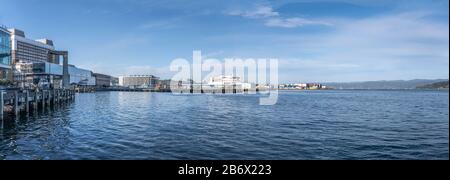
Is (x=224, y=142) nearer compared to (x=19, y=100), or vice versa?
(x=224, y=142)

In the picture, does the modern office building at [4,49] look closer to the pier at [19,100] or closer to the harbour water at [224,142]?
the pier at [19,100]

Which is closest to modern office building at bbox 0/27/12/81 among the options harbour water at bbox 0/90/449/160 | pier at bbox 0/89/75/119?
pier at bbox 0/89/75/119

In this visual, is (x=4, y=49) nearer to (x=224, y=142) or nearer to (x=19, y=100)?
(x=19, y=100)

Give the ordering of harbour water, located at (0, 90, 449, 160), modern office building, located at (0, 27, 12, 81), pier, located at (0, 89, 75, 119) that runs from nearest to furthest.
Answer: harbour water, located at (0, 90, 449, 160) < pier, located at (0, 89, 75, 119) < modern office building, located at (0, 27, 12, 81)

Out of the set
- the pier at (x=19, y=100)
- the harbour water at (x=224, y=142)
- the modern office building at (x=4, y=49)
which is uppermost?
the modern office building at (x=4, y=49)

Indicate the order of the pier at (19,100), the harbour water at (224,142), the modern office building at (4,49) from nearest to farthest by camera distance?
the harbour water at (224,142), the pier at (19,100), the modern office building at (4,49)

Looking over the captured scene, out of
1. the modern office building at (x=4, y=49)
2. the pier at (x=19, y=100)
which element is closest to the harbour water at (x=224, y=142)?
the pier at (x=19, y=100)

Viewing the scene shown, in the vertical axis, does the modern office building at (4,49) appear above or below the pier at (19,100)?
above

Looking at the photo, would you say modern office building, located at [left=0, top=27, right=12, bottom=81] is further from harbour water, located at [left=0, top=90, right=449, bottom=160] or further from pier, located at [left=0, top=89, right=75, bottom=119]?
harbour water, located at [left=0, top=90, right=449, bottom=160]

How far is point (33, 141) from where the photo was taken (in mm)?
27875

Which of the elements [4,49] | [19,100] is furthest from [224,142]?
[4,49]

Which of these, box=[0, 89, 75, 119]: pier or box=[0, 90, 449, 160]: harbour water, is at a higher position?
Answer: box=[0, 89, 75, 119]: pier

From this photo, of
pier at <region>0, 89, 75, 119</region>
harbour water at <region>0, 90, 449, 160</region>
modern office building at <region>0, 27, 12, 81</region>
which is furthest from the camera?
modern office building at <region>0, 27, 12, 81</region>
